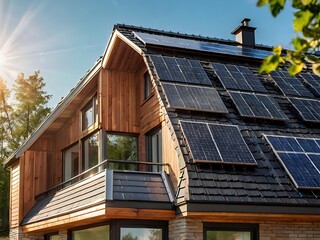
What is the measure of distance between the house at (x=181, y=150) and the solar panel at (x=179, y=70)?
4cm

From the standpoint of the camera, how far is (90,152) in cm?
1563

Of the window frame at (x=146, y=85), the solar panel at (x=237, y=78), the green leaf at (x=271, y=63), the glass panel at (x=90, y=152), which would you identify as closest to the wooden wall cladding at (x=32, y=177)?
the glass panel at (x=90, y=152)

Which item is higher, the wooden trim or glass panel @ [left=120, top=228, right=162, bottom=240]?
the wooden trim

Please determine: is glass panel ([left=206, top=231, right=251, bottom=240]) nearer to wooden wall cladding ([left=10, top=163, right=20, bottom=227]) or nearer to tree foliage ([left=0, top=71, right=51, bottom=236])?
wooden wall cladding ([left=10, top=163, right=20, bottom=227])

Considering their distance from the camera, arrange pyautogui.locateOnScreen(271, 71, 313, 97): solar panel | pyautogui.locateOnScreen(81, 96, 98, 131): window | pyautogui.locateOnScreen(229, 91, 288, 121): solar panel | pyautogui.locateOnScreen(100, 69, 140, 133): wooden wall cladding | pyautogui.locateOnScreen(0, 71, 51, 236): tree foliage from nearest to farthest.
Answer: pyautogui.locateOnScreen(229, 91, 288, 121): solar panel < pyautogui.locateOnScreen(271, 71, 313, 97): solar panel < pyautogui.locateOnScreen(100, 69, 140, 133): wooden wall cladding < pyautogui.locateOnScreen(81, 96, 98, 131): window < pyautogui.locateOnScreen(0, 71, 51, 236): tree foliage

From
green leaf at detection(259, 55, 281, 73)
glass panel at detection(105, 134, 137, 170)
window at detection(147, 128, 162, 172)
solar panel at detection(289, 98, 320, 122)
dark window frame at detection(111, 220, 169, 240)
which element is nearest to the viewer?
green leaf at detection(259, 55, 281, 73)

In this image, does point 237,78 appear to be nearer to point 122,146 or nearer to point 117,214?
point 122,146

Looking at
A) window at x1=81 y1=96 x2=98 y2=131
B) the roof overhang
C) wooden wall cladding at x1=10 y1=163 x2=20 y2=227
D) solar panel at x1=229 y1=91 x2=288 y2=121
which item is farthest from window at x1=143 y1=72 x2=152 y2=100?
wooden wall cladding at x1=10 y1=163 x2=20 y2=227

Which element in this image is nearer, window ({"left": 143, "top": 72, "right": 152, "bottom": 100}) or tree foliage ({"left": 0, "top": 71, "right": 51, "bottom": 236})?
window ({"left": 143, "top": 72, "right": 152, "bottom": 100})

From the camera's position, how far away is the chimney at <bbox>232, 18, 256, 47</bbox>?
17703mm

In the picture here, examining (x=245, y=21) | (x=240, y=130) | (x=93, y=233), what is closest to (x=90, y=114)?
(x=93, y=233)

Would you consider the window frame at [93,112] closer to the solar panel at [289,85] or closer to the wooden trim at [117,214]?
the wooden trim at [117,214]

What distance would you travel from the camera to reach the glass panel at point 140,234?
1061 cm

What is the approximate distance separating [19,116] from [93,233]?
22905mm
